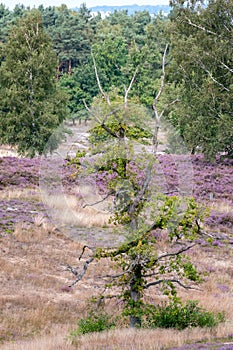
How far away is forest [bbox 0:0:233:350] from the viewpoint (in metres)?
11.7

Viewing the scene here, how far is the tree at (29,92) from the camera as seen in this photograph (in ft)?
126

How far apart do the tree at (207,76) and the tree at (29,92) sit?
8.54 metres

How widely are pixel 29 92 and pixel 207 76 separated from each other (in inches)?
461

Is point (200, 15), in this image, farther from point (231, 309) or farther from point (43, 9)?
point (43, 9)

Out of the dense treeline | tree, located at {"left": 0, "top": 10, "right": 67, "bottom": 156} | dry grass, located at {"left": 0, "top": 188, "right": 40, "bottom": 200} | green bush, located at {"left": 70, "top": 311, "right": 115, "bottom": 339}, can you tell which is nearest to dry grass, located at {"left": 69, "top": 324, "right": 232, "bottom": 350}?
green bush, located at {"left": 70, "top": 311, "right": 115, "bottom": 339}

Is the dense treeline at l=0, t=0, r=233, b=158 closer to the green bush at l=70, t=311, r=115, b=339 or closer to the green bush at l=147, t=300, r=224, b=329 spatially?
the green bush at l=147, t=300, r=224, b=329

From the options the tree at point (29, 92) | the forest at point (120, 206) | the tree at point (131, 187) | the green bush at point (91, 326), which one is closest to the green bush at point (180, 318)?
the forest at point (120, 206)

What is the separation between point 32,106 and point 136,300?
27690mm

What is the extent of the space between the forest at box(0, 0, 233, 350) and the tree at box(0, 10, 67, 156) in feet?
0.32

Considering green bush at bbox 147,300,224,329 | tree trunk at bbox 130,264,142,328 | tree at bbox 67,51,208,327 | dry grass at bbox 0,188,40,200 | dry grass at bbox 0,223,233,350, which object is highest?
tree at bbox 67,51,208,327

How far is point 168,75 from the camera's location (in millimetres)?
37812

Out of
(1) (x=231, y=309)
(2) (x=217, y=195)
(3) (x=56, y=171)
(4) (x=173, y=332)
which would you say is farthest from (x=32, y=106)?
(4) (x=173, y=332)

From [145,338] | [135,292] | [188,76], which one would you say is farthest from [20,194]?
[145,338]

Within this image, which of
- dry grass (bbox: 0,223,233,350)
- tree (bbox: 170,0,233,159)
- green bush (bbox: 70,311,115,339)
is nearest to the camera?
dry grass (bbox: 0,223,233,350)
